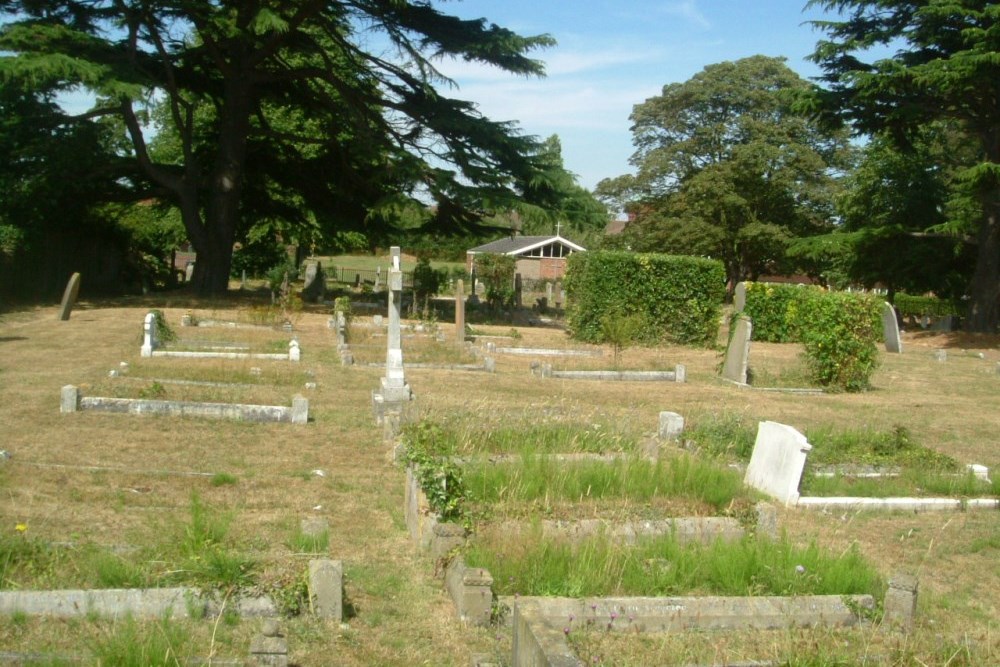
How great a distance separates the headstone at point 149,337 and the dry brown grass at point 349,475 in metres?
0.28

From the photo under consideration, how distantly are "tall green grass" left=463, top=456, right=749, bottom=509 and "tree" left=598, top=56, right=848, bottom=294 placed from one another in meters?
41.4

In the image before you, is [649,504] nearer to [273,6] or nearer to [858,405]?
[858,405]

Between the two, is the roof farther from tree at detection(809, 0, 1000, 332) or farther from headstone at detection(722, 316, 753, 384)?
headstone at detection(722, 316, 753, 384)

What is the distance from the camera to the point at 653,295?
977 inches

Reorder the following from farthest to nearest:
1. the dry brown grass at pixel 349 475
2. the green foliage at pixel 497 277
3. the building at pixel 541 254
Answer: the building at pixel 541 254
the green foliage at pixel 497 277
the dry brown grass at pixel 349 475

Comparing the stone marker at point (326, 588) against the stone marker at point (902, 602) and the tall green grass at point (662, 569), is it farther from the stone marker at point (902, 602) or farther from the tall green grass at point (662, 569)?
the stone marker at point (902, 602)

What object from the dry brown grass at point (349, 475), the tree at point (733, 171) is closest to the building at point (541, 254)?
the tree at point (733, 171)

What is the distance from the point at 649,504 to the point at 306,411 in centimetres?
508

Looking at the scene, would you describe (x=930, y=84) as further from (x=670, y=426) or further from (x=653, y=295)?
(x=670, y=426)

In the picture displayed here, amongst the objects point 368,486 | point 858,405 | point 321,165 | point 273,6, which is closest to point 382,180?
point 321,165

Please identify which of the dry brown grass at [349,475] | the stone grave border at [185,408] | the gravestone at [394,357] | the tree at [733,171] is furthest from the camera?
the tree at [733,171]

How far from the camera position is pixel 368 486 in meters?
8.63

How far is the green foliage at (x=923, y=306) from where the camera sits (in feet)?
129

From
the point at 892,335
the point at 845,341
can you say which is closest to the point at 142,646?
the point at 845,341
